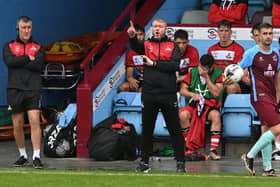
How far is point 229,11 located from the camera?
17344 mm

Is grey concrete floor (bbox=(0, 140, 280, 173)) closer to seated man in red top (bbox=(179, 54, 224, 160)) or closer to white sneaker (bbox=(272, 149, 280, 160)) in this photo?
white sneaker (bbox=(272, 149, 280, 160))

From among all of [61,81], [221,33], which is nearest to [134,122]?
[221,33]

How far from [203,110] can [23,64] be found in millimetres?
2958

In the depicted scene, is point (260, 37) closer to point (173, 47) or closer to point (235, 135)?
point (173, 47)

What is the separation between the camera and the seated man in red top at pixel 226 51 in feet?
51.8

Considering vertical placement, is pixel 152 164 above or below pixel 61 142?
below

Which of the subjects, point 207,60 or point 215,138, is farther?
point 215,138

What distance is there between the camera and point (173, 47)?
1348cm

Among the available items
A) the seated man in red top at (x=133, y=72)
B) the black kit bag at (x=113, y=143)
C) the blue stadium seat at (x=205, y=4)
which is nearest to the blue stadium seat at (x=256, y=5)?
the blue stadium seat at (x=205, y=4)

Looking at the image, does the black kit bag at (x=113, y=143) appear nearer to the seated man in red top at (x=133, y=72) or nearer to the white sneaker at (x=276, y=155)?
the seated man in red top at (x=133, y=72)

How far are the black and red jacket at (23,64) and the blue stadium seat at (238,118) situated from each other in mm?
3096

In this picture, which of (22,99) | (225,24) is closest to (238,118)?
(225,24)

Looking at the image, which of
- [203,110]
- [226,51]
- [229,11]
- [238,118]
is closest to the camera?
[203,110]

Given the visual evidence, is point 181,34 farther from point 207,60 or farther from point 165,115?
point 165,115
